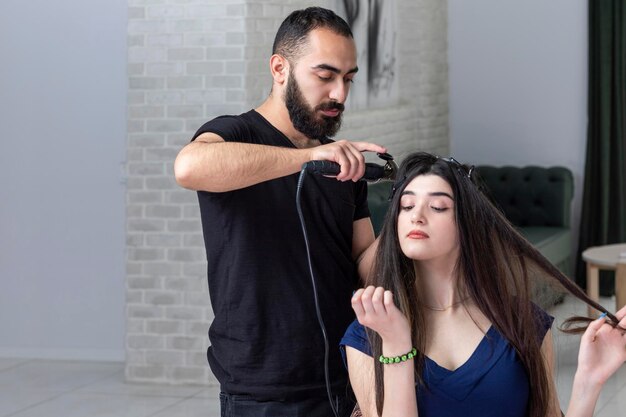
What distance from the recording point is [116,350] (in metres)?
6.25

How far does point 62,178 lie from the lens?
6234 millimetres

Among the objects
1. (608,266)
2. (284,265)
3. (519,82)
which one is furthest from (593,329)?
(519,82)

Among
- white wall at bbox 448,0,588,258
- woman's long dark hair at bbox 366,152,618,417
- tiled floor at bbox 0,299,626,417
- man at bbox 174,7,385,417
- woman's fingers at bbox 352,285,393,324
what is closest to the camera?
woman's fingers at bbox 352,285,393,324

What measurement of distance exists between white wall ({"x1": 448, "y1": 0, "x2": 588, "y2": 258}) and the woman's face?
258 inches

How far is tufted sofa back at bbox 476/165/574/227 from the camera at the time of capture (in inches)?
319

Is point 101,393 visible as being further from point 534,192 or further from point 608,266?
point 534,192

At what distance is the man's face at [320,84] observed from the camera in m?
2.28

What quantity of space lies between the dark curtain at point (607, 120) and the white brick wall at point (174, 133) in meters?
3.24

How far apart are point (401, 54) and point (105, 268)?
2.70m

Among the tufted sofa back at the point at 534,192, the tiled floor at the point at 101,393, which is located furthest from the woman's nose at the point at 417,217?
the tufted sofa back at the point at 534,192

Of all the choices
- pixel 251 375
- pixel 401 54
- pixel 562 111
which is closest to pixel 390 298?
pixel 251 375

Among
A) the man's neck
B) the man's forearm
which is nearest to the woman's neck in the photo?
the man's forearm

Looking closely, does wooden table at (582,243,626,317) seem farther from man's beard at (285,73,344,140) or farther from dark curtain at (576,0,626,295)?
man's beard at (285,73,344,140)

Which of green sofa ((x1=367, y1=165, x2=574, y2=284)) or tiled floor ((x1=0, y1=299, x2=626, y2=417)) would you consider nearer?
tiled floor ((x1=0, y1=299, x2=626, y2=417))
